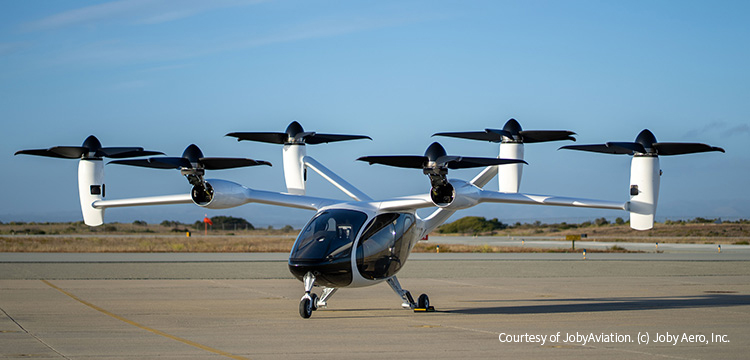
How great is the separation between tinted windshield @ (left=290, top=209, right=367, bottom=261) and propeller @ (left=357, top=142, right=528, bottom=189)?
1.39m

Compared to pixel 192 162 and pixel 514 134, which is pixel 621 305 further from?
pixel 192 162

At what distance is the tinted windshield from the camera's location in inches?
603

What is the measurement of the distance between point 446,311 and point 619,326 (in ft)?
13.8

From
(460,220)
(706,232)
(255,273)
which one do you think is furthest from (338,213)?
(460,220)

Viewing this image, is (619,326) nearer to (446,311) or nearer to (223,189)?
(446,311)

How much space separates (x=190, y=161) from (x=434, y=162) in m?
5.26

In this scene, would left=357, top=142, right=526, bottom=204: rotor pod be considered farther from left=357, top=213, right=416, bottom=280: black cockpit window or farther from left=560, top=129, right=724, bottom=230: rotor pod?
left=560, top=129, right=724, bottom=230: rotor pod

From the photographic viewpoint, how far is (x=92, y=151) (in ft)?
57.7

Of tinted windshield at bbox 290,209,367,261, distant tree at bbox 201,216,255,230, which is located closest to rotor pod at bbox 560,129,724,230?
tinted windshield at bbox 290,209,367,261

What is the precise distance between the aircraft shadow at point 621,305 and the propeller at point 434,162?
3780 millimetres

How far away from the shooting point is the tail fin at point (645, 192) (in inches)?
635

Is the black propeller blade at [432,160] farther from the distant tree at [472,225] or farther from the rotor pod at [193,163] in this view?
the distant tree at [472,225]

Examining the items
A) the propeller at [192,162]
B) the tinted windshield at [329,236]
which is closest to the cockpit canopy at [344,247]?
the tinted windshield at [329,236]

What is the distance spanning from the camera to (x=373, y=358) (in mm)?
10906
